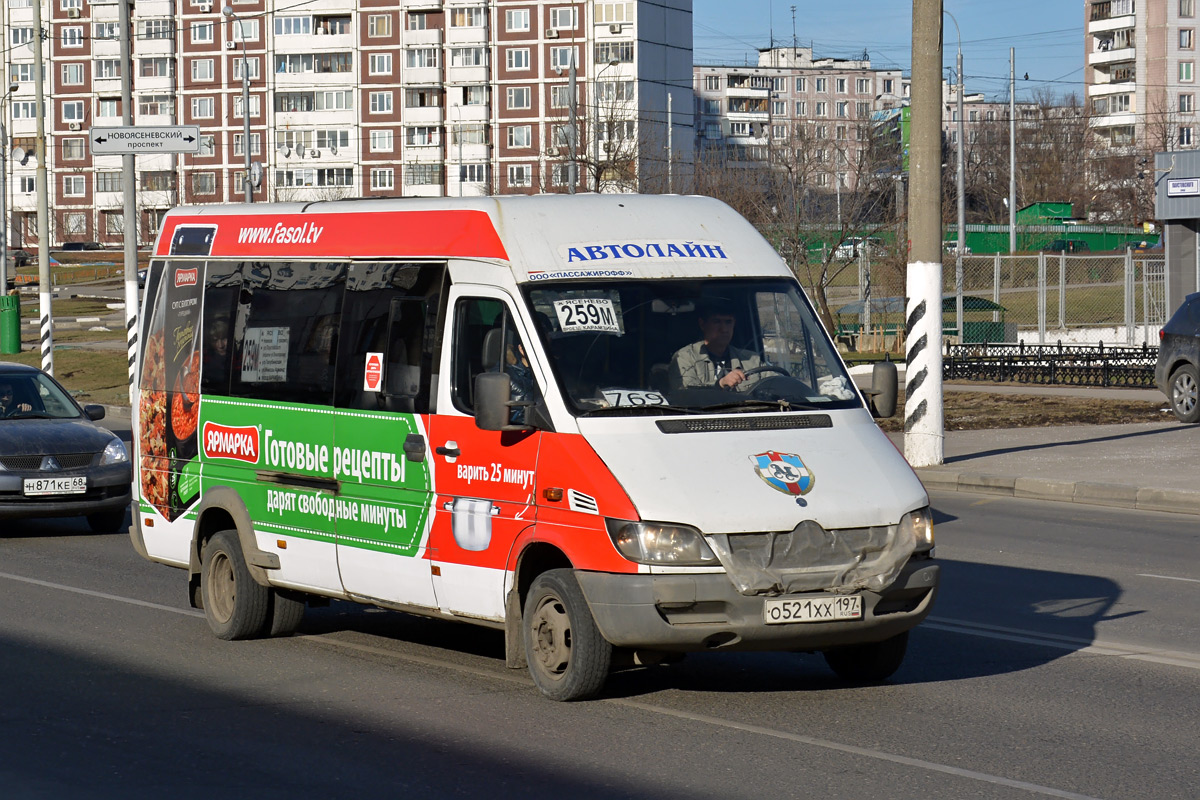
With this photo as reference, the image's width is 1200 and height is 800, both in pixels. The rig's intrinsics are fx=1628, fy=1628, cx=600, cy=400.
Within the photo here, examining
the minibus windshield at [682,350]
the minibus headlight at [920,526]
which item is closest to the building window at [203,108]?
the minibus windshield at [682,350]

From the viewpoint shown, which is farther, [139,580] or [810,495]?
[139,580]

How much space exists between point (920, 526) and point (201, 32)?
365 feet

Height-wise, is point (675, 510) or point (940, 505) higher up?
point (675, 510)

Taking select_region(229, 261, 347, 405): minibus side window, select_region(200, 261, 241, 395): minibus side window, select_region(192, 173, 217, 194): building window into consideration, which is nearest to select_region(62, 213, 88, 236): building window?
select_region(192, 173, 217, 194): building window

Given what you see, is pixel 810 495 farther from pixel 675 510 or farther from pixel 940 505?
pixel 940 505

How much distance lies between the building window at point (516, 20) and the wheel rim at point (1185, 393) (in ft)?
288

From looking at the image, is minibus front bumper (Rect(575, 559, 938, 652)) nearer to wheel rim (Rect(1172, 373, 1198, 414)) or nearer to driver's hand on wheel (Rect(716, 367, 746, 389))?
driver's hand on wheel (Rect(716, 367, 746, 389))

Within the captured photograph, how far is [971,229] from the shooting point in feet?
270

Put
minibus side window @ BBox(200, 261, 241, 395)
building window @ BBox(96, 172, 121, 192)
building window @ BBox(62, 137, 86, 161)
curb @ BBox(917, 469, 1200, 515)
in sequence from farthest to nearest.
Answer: building window @ BBox(62, 137, 86, 161), building window @ BBox(96, 172, 121, 192), curb @ BBox(917, 469, 1200, 515), minibus side window @ BBox(200, 261, 241, 395)

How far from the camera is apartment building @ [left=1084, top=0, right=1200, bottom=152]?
4860 inches

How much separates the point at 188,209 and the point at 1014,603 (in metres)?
5.97

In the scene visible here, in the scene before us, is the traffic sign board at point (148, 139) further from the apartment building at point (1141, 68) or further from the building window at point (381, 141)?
the apartment building at point (1141, 68)

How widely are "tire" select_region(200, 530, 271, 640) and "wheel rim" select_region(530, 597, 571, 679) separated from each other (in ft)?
8.20

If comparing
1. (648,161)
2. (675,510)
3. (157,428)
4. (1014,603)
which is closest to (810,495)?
(675,510)
